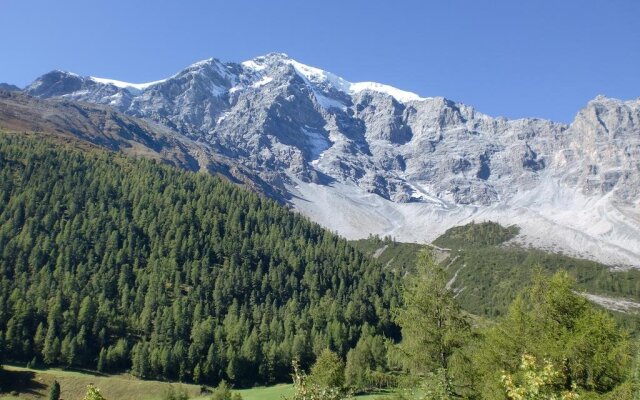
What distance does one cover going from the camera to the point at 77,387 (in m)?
107

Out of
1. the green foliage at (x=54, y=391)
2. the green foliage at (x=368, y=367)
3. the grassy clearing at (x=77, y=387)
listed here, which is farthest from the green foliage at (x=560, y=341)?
the green foliage at (x=54, y=391)

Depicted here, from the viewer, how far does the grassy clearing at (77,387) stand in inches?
3976

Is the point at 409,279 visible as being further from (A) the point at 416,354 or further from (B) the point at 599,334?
(B) the point at 599,334

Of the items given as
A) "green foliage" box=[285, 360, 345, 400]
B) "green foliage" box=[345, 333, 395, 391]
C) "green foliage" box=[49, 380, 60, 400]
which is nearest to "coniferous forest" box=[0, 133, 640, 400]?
"green foliage" box=[285, 360, 345, 400]

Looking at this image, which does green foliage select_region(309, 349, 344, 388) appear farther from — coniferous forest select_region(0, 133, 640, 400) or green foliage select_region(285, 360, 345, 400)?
green foliage select_region(285, 360, 345, 400)

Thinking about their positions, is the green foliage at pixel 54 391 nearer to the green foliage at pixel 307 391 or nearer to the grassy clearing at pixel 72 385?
the grassy clearing at pixel 72 385

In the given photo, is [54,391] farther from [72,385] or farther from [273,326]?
[273,326]

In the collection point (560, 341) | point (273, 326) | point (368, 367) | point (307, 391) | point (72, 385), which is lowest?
point (72, 385)

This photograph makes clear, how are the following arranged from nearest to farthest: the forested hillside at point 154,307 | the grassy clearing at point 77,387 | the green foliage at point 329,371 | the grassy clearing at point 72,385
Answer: the green foliage at point 329,371 < the grassy clearing at point 77,387 < the grassy clearing at point 72,385 < the forested hillside at point 154,307

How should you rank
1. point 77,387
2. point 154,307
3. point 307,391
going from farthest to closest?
point 154,307
point 77,387
point 307,391

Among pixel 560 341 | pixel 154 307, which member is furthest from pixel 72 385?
pixel 560 341

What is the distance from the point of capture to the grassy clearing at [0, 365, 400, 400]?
10100 cm

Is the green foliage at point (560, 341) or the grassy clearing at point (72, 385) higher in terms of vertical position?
the green foliage at point (560, 341)

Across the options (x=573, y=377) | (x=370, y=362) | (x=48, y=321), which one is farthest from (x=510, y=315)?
(x=48, y=321)
